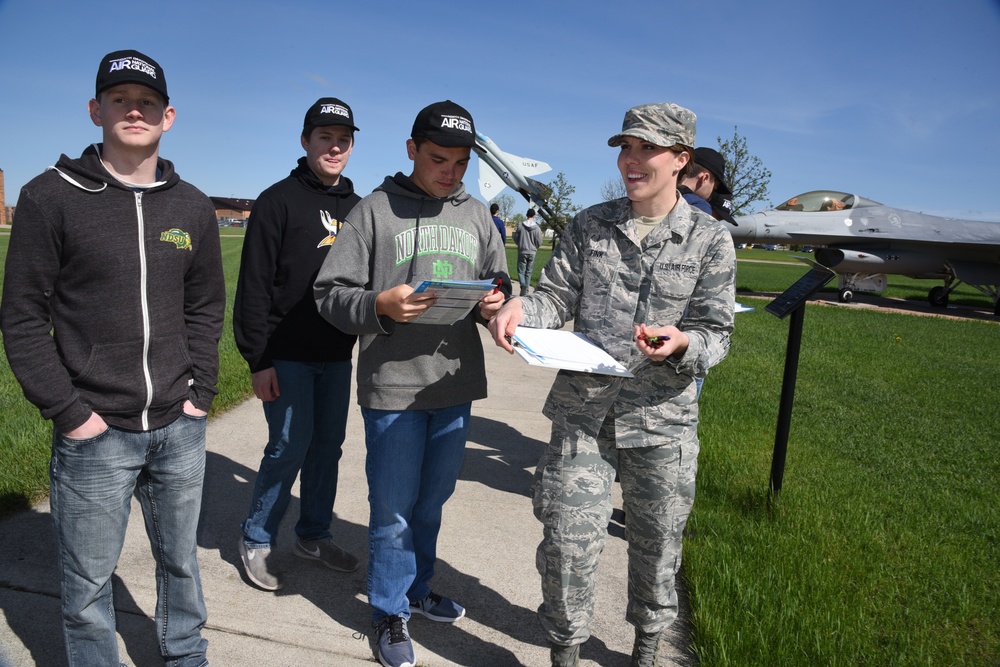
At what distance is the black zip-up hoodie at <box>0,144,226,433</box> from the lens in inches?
81.8

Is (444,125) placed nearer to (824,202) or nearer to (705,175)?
(705,175)

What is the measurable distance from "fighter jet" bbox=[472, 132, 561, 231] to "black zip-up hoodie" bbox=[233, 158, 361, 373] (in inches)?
447

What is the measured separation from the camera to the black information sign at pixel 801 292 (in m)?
3.72

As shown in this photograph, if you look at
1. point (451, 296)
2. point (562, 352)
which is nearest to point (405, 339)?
point (451, 296)

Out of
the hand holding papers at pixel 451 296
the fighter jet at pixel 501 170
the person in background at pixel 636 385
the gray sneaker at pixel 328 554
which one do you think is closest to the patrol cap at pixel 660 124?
the person in background at pixel 636 385

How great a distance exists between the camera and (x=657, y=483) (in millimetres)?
2582

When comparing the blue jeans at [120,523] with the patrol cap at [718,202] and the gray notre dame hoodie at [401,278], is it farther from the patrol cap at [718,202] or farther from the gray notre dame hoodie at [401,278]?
the patrol cap at [718,202]

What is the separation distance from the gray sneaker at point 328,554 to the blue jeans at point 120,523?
3.17 feet

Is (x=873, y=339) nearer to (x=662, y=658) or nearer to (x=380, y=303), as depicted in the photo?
(x=662, y=658)

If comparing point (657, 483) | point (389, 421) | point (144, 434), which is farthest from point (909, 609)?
point (144, 434)

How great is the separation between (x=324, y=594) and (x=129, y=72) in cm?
239

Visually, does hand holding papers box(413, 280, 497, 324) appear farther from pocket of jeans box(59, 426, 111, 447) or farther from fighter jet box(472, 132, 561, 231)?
fighter jet box(472, 132, 561, 231)

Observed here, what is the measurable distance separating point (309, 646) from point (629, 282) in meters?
2.00

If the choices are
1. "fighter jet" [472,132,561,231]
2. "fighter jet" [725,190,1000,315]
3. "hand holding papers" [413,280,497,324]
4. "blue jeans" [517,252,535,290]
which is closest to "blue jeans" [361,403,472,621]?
"hand holding papers" [413,280,497,324]
